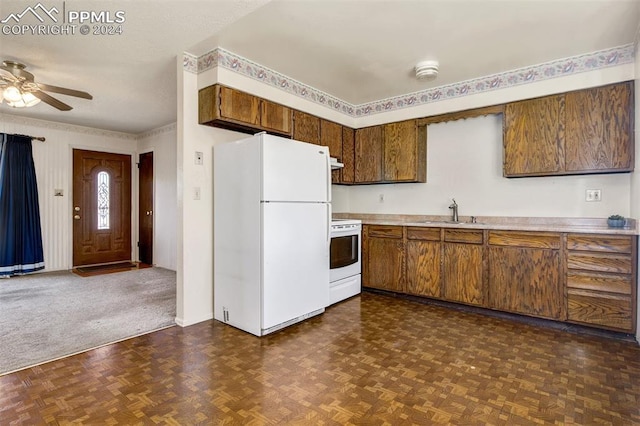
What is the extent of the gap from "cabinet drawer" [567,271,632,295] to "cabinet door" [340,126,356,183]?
2.60 meters

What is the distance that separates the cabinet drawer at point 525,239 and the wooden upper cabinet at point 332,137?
6.70 feet

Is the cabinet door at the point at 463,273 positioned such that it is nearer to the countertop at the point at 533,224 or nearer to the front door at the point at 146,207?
the countertop at the point at 533,224

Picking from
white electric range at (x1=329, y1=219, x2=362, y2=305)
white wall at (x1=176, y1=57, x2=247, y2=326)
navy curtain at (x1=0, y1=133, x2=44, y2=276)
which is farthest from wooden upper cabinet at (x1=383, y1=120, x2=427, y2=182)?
navy curtain at (x1=0, y1=133, x2=44, y2=276)

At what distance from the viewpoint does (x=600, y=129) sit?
116 inches

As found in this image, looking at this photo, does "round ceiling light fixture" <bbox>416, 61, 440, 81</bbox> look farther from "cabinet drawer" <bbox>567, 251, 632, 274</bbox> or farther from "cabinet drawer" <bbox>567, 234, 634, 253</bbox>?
"cabinet drawer" <bbox>567, 251, 632, 274</bbox>

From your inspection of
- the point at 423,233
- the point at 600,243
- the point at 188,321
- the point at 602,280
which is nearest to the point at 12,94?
the point at 188,321

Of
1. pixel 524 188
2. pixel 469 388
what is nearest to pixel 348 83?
pixel 524 188

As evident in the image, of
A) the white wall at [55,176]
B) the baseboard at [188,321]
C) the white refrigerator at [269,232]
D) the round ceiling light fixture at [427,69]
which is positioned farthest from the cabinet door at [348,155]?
the white wall at [55,176]

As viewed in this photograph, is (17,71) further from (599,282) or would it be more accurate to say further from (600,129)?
(599,282)

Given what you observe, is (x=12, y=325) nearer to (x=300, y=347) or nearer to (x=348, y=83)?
(x=300, y=347)

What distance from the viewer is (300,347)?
2.54 meters

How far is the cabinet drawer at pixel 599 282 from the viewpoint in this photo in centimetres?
266

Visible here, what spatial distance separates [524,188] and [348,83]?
220 cm

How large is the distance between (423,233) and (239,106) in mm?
2300
